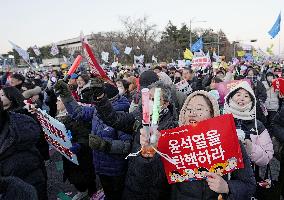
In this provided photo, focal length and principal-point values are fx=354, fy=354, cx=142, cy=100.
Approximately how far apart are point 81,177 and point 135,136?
2477 mm

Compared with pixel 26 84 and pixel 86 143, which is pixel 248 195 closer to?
pixel 86 143

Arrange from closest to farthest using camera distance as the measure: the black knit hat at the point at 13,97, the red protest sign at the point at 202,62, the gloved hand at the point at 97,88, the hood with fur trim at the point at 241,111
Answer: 1. the gloved hand at the point at 97,88
2. the hood with fur trim at the point at 241,111
3. the black knit hat at the point at 13,97
4. the red protest sign at the point at 202,62

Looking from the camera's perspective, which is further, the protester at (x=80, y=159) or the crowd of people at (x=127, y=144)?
the protester at (x=80, y=159)

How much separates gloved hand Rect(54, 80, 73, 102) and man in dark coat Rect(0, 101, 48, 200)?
1.11 meters

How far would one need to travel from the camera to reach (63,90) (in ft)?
14.0

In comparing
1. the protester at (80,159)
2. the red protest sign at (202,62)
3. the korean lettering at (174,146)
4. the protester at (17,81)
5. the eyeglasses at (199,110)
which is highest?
the red protest sign at (202,62)

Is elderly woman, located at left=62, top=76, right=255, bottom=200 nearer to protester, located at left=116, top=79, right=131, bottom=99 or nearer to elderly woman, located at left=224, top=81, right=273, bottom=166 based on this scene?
elderly woman, located at left=224, top=81, right=273, bottom=166

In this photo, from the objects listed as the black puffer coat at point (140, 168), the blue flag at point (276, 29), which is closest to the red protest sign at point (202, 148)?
the black puffer coat at point (140, 168)

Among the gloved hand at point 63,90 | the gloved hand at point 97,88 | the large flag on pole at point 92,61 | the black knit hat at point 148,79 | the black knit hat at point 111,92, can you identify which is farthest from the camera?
the black knit hat at point 148,79

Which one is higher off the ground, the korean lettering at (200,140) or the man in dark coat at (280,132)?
the korean lettering at (200,140)

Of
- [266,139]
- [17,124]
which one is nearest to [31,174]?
[17,124]

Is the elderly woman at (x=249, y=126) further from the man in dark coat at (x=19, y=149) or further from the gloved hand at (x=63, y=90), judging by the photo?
the gloved hand at (x=63, y=90)

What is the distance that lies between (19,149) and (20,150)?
Result: 2 centimetres

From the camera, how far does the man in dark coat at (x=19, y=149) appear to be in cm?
286
